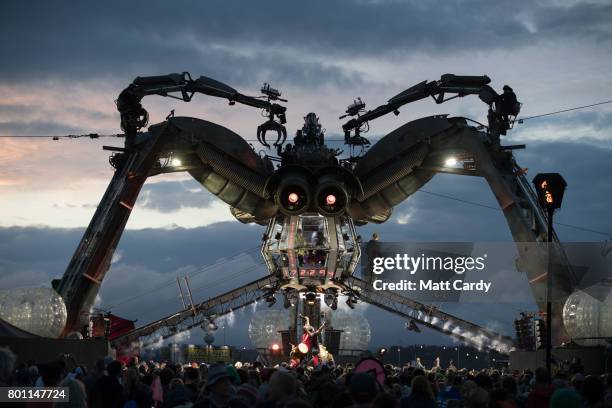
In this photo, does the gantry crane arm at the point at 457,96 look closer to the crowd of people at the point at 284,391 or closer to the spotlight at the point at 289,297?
the spotlight at the point at 289,297

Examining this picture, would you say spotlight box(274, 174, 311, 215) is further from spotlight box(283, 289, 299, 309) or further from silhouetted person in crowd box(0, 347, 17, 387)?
silhouetted person in crowd box(0, 347, 17, 387)

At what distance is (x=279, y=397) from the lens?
36.5 feet

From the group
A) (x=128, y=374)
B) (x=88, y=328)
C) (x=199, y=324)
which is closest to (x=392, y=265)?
(x=88, y=328)

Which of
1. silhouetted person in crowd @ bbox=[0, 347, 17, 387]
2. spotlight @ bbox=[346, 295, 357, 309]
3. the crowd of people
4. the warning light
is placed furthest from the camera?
spotlight @ bbox=[346, 295, 357, 309]

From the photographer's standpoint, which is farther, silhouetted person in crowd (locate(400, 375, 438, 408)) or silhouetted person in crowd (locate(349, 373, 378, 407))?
silhouetted person in crowd (locate(400, 375, 438, 408))

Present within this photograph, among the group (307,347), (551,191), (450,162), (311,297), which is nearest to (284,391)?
(551,191)

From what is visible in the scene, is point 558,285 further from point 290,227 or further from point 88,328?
point 88,328

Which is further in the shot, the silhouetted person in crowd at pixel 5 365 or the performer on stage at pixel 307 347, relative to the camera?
the performer on stage at pixel 307 347

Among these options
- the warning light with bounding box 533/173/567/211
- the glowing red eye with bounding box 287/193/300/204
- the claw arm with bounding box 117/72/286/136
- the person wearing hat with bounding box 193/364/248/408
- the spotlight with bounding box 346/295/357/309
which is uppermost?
the claw arm with bounding box 117/72/286/136

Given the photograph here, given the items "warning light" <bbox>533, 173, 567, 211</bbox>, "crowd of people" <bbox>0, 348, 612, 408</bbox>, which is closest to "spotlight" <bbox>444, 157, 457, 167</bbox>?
"warning light" <bbox>533, 173, 567, 211</bbox>

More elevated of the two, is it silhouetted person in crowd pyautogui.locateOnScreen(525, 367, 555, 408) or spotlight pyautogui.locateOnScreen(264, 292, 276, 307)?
spotlight pyautogui.locateOnScreen(264, 292, 276, 307)

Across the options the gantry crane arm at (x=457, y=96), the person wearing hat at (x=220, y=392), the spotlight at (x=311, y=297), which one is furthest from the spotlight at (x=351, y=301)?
the person wearing hat at (x=220, y=392)

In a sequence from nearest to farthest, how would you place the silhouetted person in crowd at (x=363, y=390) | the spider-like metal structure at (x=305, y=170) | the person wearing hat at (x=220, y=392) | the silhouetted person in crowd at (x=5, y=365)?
the silhouetted person in crowd at (x=363, y=390)
the silhouetted person in crowd at (x=5, y=365)
the person wearing hat at (x=220, y=392)
the spider-like metal structure at (x=305, y=170)

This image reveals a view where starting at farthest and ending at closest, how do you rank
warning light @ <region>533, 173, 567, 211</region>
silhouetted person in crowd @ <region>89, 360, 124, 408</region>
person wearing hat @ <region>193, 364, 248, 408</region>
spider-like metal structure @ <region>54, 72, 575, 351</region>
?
spider-like metal structure @ <region>54, 72, 575, 351</region> < warning light @ <region>533, 173, 567, 211</region> < silhouetted person in crowd @ <region>89, 360, 124, 408</region> < person wearing hat @ <region>193, 364, 248, 408</region>
